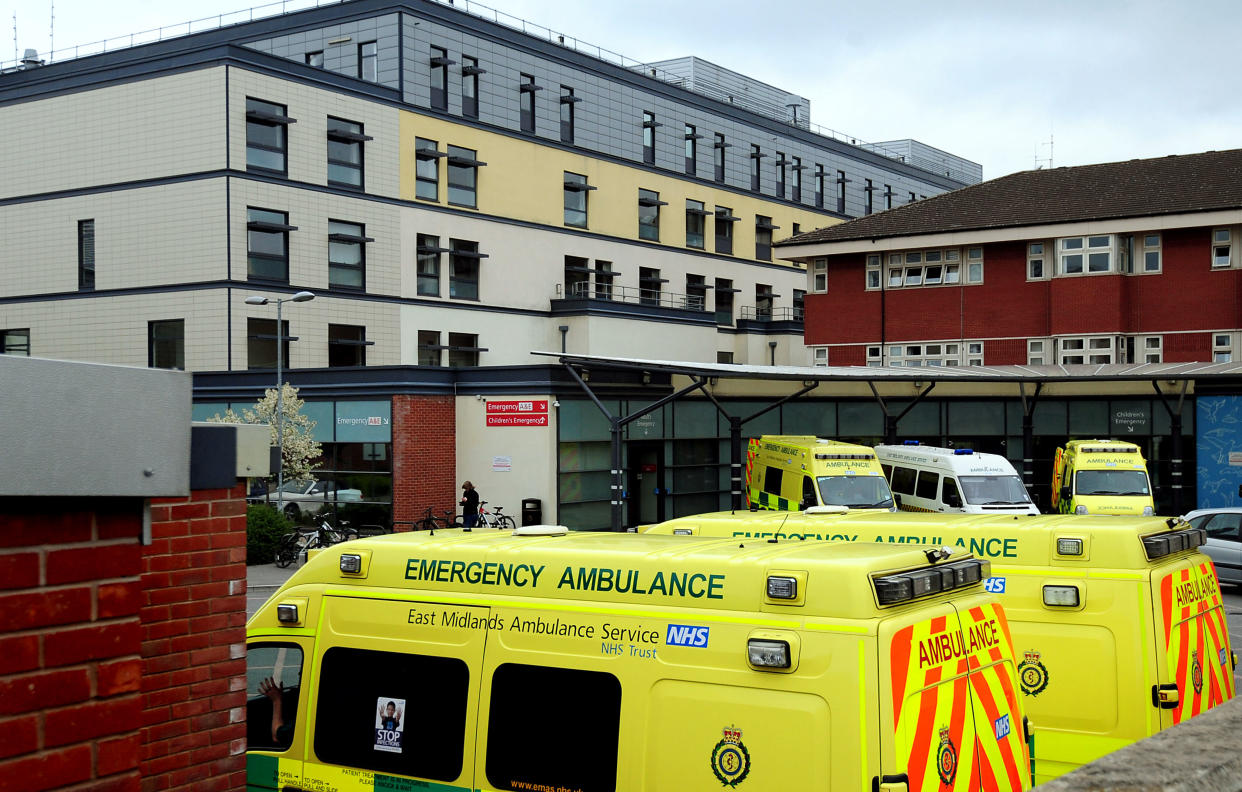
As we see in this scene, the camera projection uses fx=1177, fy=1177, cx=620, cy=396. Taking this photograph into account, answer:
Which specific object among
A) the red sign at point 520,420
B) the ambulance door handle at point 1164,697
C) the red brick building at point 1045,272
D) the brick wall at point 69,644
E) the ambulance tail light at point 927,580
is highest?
the red brick building at point 1045,272

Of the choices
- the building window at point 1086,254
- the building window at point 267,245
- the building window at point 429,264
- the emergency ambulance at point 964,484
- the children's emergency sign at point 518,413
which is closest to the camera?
the emergency ambulance at point 964,484

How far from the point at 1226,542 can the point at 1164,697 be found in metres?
18.5

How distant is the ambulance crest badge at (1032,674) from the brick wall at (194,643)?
5025 mm

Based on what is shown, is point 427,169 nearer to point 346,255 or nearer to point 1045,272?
point 346,255

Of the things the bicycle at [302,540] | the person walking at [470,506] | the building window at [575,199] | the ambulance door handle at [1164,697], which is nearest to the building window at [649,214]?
the building window at [575,199]

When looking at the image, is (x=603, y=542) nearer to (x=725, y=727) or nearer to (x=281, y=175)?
(x=725, y=727)

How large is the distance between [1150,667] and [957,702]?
2.72 metres

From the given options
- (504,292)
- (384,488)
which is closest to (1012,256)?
(504,292)

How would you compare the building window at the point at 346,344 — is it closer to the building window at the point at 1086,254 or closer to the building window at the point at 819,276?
the building window at the point at 819,276

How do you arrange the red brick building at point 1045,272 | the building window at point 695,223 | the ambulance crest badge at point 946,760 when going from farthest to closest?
the building window at point 695,223
the red brick building at point 1045,272
the ambulance crest badge at point 946,760

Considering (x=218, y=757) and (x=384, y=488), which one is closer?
(x=218, y=757)

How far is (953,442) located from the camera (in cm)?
4081

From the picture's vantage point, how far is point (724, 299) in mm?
61250

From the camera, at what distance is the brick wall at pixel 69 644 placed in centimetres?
270
